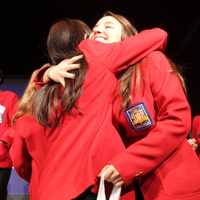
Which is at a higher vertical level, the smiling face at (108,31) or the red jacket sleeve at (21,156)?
the smiling face at (108,31)

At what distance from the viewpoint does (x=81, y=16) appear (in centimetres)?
426

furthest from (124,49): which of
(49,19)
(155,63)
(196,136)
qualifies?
(49,19)

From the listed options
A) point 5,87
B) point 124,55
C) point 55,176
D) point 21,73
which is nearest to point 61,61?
point 124,55

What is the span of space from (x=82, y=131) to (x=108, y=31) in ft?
1.30

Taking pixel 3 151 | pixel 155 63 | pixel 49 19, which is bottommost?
pixel 3 151

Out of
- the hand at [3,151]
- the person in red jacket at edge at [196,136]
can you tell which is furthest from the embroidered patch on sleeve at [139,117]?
the person in red jacket at edge at [196,136]

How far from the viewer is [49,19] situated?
4.30 m

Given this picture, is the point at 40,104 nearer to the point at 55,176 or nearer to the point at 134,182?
the point at 55,176

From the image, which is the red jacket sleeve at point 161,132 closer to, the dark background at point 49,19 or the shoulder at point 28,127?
the shoulder at point 28,127

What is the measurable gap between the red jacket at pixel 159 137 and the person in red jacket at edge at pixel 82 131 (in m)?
0.05

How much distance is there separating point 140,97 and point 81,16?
9.33 ft

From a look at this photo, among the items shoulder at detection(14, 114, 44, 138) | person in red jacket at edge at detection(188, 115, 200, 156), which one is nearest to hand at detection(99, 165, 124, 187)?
shoulder at detection(14, 114, 44, 138)

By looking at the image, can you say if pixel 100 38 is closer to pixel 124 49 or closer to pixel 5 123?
pixel 124 49

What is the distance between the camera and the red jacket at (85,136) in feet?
4.83
